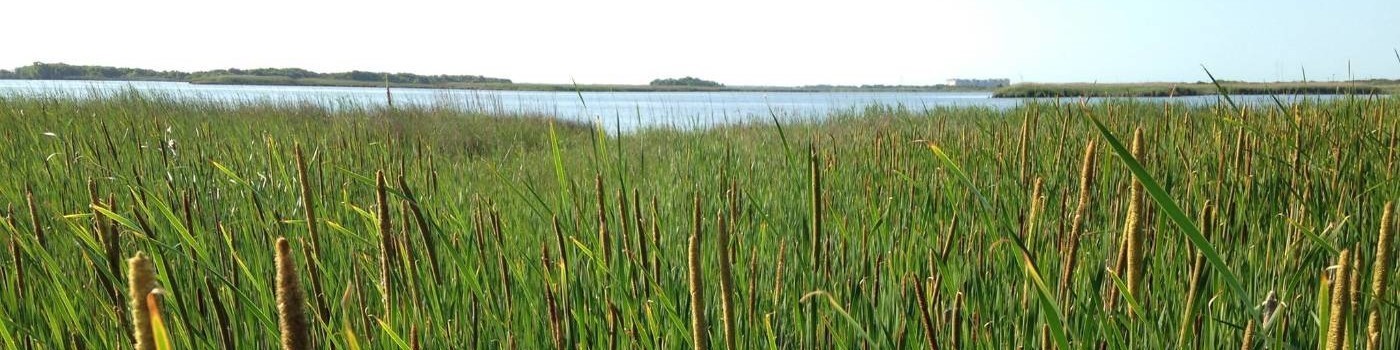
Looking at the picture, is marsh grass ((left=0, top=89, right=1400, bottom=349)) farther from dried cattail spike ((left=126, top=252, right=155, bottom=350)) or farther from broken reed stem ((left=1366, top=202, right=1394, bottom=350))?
dried cattail spike ((left=126, top=252, right=155, bottom=350))

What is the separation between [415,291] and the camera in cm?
123

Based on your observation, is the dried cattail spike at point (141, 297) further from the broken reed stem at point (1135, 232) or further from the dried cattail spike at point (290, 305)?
the broken reed stem at point (1135, 232)

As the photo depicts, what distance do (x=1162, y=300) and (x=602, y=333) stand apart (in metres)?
1.09

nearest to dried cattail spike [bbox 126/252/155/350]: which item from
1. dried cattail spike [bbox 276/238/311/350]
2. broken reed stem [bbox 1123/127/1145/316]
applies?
dried cattail spike [bbox 276/238/311/350]

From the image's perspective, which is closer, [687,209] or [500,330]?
[500,330]

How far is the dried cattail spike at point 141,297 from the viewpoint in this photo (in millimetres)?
403

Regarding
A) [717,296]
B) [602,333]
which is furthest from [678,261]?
[602,333]

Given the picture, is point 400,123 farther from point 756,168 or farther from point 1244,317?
point 1244,317

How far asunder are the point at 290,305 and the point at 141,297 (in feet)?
0.22

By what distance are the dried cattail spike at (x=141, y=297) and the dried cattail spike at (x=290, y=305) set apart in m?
0.06

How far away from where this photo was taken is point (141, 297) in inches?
16.0

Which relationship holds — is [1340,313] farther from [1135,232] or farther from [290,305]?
[290,305]

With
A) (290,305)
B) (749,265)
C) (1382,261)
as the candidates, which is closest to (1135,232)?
(1382,261)

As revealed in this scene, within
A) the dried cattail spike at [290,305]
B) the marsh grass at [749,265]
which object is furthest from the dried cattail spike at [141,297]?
the marsh grass at [749,265]
